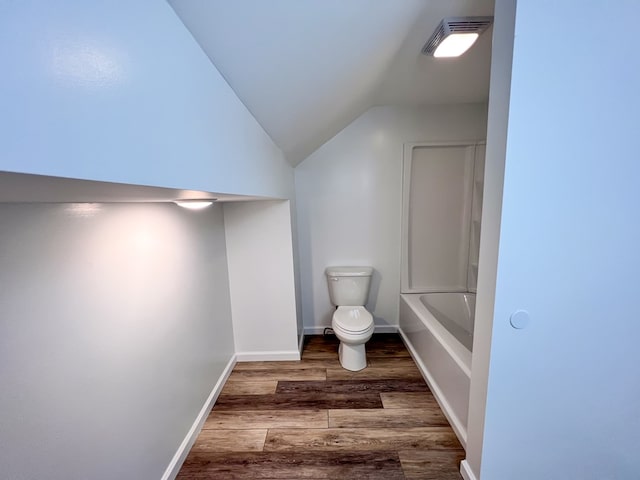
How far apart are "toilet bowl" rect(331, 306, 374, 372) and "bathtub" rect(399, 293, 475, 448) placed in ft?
1.44

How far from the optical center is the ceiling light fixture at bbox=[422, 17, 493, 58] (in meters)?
1.15

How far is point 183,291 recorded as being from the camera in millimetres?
1525

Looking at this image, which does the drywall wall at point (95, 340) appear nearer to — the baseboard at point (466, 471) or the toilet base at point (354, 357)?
the toilet base at point (354, 357)

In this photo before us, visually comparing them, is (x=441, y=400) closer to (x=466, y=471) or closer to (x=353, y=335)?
(x=466, y=471)

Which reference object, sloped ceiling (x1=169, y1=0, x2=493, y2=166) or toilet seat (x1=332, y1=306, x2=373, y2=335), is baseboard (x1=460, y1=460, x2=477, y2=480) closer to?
toilet seat (x1=332, y1=306, x2=373, y2=335)

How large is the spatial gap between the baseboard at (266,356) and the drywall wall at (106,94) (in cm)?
201

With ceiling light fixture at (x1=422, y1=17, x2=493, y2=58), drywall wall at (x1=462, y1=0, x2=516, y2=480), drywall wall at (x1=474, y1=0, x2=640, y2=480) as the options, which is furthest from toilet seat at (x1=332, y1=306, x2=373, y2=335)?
ceiling light fixture at (x1=422, y1=17, x2=493, y2=58)

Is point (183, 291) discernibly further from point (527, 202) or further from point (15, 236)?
point (527, 202)

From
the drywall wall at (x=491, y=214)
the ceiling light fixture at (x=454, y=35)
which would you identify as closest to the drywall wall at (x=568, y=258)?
the drywall wall at (x=491, y=214)

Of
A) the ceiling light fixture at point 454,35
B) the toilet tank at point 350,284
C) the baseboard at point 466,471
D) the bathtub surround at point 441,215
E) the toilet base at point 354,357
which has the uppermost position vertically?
the ceiling light fixture at point 454,35

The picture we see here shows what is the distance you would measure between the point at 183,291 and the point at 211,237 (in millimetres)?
534

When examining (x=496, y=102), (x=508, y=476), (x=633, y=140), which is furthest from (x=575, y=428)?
(x=496, y=102)

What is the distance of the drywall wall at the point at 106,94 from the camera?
26 centimetres

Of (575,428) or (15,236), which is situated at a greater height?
(15,236)
